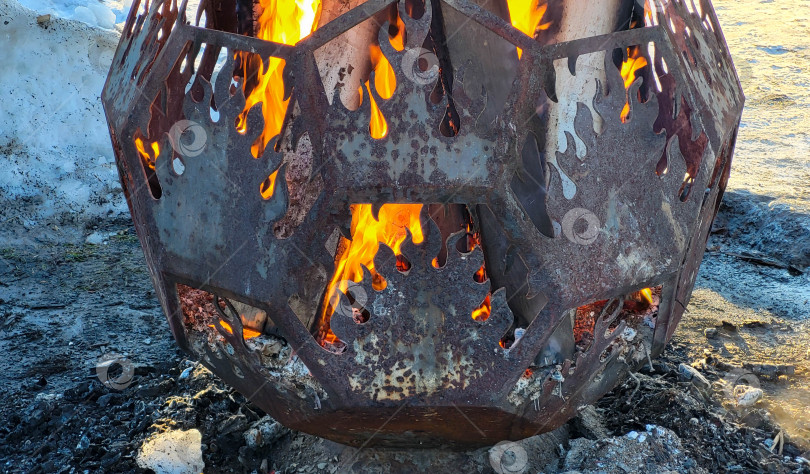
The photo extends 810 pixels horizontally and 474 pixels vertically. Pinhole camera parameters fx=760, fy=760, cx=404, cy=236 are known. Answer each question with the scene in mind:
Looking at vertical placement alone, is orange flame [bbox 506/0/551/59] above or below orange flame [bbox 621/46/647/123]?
above

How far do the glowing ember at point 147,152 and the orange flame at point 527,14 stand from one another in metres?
1.07

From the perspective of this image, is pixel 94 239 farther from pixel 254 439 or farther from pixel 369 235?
pixel 369 235

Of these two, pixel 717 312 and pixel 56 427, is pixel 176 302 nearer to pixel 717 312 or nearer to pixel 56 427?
Answer: pixel 56 427

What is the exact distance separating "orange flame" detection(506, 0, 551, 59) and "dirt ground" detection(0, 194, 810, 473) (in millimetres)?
1416

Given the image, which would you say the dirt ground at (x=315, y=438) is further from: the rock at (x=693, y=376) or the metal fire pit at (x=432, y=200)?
the metal fire pit at (x=432, y=200)

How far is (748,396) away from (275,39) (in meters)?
2.30

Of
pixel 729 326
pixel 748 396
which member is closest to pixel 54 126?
pixel 729 326

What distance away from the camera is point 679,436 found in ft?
9.21

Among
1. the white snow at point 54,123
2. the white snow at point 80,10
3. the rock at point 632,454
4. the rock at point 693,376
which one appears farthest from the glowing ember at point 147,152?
the white snow at point 80,10

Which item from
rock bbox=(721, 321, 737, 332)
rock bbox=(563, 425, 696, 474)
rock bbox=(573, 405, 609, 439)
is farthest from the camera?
rock bbox=(721, 321, 737, 332)

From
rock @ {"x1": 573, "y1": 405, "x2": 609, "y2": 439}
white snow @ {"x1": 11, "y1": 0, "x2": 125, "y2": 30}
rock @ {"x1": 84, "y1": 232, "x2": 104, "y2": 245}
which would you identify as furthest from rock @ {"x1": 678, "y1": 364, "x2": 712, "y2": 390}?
white snow @ {"x1": 11, "y1": 0, "x2": 125, "y2": 30}

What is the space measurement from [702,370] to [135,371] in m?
2.50

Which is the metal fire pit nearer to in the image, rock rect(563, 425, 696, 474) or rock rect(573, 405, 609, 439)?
rock rect(563, 425, 696, 474)

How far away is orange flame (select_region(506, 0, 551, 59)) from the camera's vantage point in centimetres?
220
